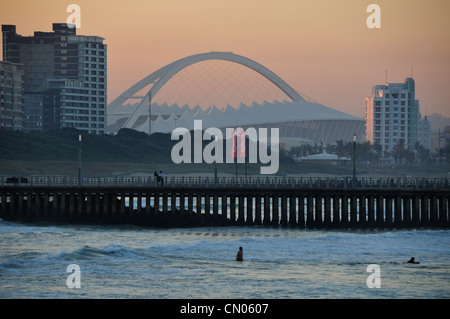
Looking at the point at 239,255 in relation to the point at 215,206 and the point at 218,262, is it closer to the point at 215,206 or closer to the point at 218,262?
the point at 218,262

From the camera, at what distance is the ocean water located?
47969 mm

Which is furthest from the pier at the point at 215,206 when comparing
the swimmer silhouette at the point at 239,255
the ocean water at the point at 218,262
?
the swimmer silhouette at the point at 239,255

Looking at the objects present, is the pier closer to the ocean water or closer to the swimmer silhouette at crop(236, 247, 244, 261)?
the ocean water

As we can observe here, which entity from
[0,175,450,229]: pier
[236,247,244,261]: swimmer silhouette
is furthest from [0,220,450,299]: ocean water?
[0,175,450,229]: pier

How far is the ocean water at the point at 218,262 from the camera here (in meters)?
48.0

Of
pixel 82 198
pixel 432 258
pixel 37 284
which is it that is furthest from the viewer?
pixel 82 198

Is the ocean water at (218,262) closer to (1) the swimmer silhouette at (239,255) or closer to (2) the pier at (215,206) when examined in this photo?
(1) the swimmer silhouette at (239,255)

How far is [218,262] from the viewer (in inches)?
2343

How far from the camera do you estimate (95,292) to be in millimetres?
46906
